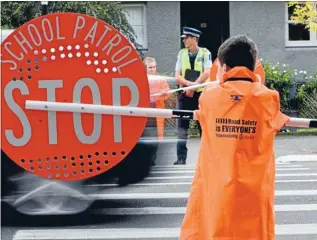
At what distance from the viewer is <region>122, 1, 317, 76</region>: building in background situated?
24391 millimetres

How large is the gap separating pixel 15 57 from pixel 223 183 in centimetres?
228

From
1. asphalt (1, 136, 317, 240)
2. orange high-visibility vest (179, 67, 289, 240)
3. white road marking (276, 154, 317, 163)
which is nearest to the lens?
orange high-visibility vest (179, 67, 289, 240)

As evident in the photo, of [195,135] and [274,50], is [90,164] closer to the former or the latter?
[195,135]

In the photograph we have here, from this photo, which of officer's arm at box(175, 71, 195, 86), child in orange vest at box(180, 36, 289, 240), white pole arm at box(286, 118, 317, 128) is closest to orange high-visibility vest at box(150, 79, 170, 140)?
officer's arm at box(175, 71, 195, 86)

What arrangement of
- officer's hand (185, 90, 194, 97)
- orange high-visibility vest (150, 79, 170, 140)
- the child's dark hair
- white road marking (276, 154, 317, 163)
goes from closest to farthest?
the child's dark hair, orange high-visibility vest (150, 79, 170, 140), officer's hand (185, 90, 194, 97), white road marking (276, 154, 317, 163)

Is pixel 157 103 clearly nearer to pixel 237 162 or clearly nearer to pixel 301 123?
pixel 301 123

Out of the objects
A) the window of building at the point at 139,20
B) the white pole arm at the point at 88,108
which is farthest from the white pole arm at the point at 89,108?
the window of building at the point at 139,20

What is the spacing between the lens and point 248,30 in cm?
2472

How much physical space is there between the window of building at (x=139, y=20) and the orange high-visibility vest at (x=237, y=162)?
66.0 feet

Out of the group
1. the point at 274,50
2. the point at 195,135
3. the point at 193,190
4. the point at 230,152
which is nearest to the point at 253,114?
the point at 230,152

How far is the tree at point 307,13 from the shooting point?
20.7 m

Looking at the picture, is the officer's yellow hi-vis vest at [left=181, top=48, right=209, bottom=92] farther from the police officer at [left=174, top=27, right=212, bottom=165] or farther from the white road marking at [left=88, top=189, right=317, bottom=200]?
the white road marking at [left=88, top=189, right=317, bottom=200]

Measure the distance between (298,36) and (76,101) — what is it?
19797 mm

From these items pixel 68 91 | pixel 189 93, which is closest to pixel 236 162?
pixel 68 91
